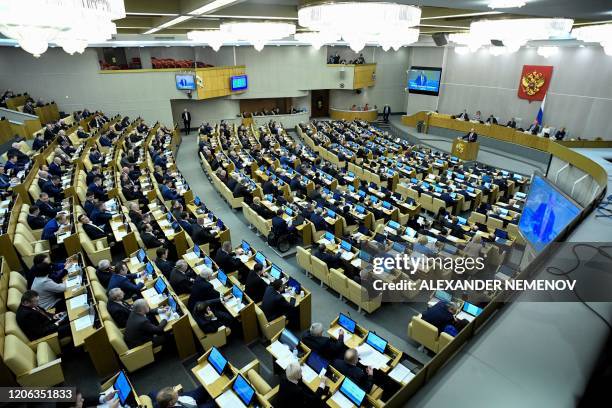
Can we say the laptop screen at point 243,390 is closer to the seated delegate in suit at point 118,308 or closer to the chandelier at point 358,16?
the seated delegate in suit at point 118,308

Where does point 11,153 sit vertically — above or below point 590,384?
below

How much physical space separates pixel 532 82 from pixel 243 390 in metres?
20.7

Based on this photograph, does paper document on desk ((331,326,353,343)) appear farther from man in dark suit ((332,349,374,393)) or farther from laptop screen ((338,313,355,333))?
man in dark suit ((332,349,374,393))

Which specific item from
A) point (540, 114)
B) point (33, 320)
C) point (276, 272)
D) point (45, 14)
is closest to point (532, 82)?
point (540, 114)

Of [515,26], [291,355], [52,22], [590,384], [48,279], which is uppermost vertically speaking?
[515,26]

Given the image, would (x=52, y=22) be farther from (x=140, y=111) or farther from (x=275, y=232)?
(x=140, y=111)

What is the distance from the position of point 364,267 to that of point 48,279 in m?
5.69

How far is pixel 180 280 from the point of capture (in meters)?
6.41

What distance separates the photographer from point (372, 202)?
10.4 m

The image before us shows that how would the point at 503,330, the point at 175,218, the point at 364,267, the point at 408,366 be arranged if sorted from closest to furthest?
the point at 503,330 → the point at 408,366 → the point at 364,267 → the point at 175,218

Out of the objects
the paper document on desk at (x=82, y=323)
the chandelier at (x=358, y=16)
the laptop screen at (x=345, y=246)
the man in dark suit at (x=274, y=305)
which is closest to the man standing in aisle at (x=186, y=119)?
the laptop screen at (x=345, y=246)

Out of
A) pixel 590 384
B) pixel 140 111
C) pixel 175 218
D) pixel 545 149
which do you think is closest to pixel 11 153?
pixel 175 218

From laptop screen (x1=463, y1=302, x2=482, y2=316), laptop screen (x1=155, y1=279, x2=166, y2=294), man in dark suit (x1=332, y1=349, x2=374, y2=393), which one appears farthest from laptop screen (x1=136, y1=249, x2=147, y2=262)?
laptop screen (x1=463, y1=302, x2=482, y2=316)

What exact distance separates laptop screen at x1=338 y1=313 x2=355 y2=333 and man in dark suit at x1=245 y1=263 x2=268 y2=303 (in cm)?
162
